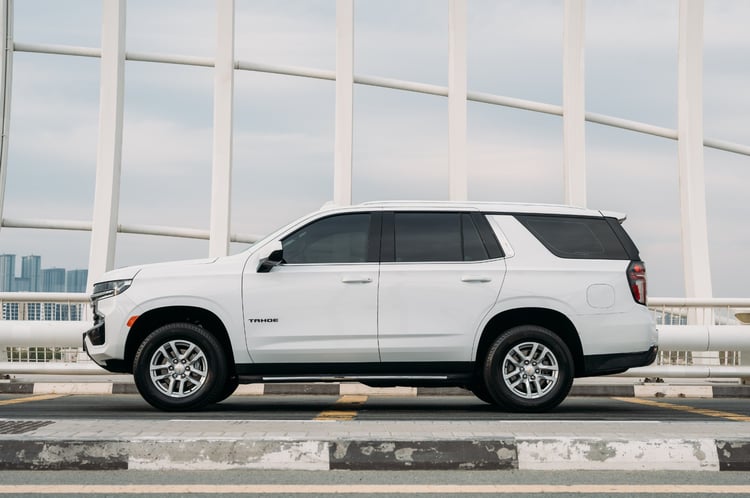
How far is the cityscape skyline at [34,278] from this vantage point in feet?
40.2

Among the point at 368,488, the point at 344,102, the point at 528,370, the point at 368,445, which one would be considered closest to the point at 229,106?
the point at 344,102

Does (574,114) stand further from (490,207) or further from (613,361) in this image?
(613,361)

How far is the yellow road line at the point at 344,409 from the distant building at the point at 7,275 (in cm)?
446

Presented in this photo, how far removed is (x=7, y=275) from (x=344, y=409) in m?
5.37

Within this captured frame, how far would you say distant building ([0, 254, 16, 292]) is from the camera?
1220 centimetres

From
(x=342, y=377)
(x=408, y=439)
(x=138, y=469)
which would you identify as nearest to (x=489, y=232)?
(x=342, y=377)

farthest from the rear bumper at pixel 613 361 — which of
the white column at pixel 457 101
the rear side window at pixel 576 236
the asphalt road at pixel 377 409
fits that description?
the white column at pixel 457 101

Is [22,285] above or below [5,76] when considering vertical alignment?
below

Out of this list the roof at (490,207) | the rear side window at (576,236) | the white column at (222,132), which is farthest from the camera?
the white column at (222,132)

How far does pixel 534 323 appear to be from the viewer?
8.48m

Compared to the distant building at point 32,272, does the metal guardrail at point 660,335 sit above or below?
below

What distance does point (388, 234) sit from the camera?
8508 millimetres

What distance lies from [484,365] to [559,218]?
147 centimetres

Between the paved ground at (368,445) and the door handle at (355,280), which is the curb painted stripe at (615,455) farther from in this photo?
the door handle at (355,280)
